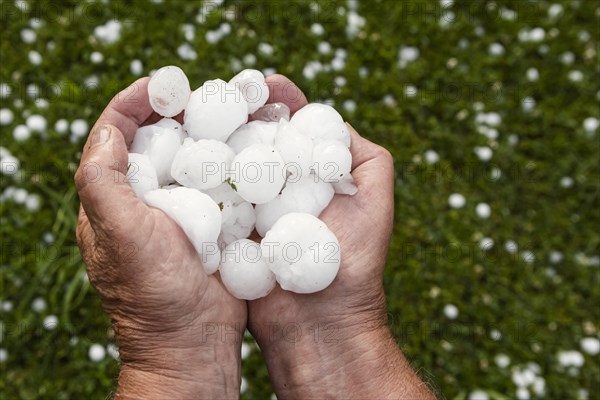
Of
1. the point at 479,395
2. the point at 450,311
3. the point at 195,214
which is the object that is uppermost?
the point at 195,214

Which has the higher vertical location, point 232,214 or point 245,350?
point 232,214

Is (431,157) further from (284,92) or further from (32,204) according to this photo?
(32,204)

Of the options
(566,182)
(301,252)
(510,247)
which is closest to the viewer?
(301,252)

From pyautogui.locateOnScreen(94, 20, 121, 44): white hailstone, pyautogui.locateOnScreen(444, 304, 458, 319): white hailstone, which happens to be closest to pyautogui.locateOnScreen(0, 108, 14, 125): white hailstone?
pyautogui.locateOnScreen(94, 20, 121, 44): white hailstone

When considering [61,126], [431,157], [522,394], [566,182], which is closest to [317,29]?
[431,157]

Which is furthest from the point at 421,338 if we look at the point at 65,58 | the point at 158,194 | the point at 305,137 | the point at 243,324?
the point at 65,58
